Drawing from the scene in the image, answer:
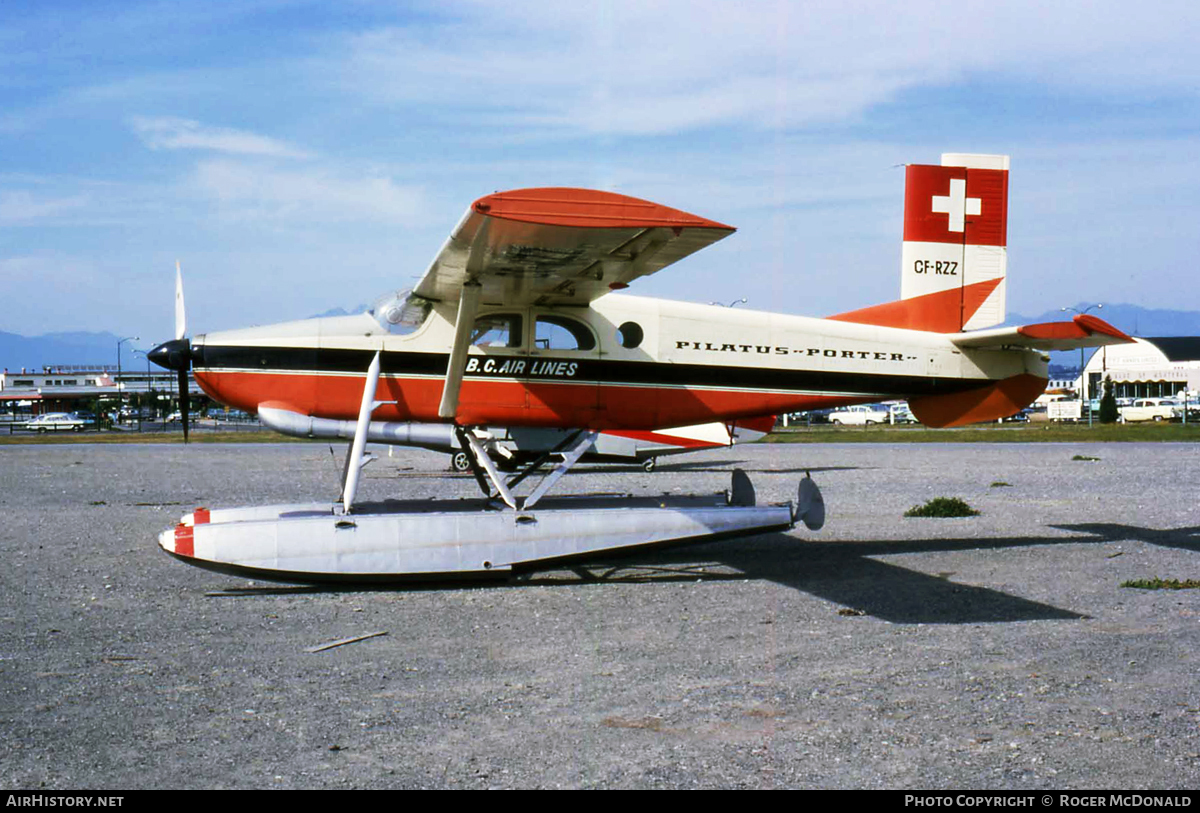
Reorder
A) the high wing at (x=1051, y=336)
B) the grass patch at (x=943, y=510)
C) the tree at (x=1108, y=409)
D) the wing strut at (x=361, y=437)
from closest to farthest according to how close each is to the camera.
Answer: the wing strut at (x=361, y=437), the high wing at (x=1051, y=336), the grass patch at (x=943, y=510), the tree at (x=1108, y=409)

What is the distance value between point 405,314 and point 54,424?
6903 cm

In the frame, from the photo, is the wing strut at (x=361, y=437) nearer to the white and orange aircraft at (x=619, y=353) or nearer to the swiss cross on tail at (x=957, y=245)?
the white and orange aircraft at (x=619, y=353)

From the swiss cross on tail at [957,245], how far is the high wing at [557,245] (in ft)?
11.9

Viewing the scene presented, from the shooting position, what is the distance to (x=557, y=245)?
8156 millimetres

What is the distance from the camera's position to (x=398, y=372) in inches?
402

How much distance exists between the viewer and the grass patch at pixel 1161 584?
28.0ft

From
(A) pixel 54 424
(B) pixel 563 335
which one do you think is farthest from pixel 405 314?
(A) pixel 54 424

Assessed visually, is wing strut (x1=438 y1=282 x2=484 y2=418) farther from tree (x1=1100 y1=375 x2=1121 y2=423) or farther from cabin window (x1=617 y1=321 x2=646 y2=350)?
tree (x1=1100 y1=375 x2=1121 y2=423)

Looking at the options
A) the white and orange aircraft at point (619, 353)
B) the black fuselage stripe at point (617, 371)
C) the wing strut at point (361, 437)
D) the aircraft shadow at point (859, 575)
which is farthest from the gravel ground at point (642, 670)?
the black fuselage stripe at point (617, 371)

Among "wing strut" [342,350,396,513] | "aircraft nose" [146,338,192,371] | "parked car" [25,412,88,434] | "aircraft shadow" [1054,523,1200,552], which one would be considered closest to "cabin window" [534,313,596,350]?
"wing strut" [342,350,396,513]

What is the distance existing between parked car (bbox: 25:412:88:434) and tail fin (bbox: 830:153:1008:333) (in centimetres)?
6713
